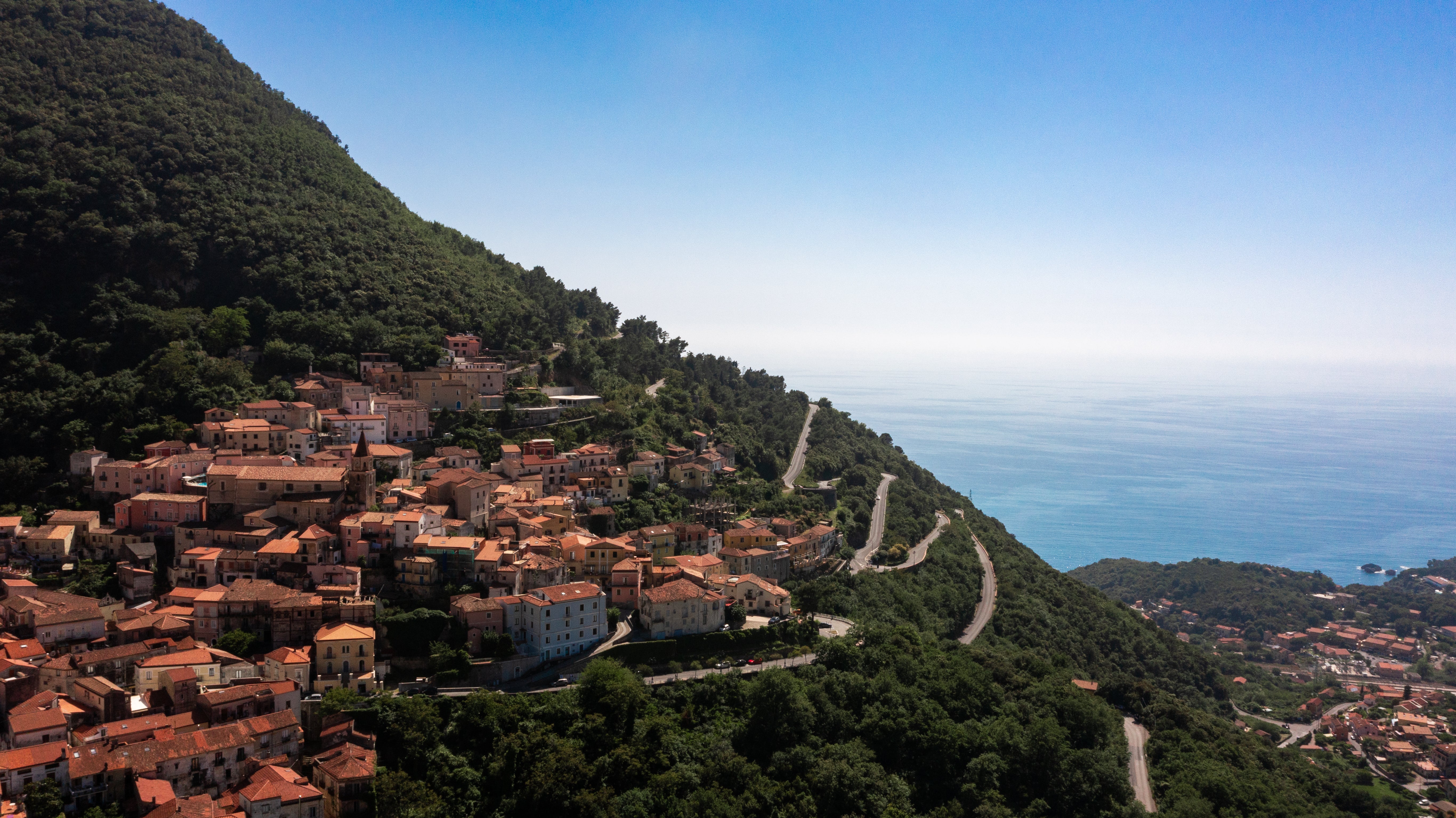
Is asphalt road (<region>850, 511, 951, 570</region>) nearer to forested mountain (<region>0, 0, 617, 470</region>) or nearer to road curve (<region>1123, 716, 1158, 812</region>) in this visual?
road curve (<region>1123, 716, 1158, 812</region>)

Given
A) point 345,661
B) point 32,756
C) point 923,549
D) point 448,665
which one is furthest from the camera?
point 923,549

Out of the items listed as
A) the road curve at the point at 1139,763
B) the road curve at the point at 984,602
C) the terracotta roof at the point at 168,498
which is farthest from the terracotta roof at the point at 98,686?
the road curve at the point at 984,602

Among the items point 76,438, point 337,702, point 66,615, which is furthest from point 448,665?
point 76,438

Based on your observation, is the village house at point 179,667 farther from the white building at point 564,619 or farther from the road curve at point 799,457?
the road curve at point 799,457

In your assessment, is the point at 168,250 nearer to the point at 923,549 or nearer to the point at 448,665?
the point at 448,665

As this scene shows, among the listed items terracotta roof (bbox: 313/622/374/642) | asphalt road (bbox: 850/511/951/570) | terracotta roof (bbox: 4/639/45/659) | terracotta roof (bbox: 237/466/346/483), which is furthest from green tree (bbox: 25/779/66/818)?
asphalt road (bbox: 850/511/951/570)
